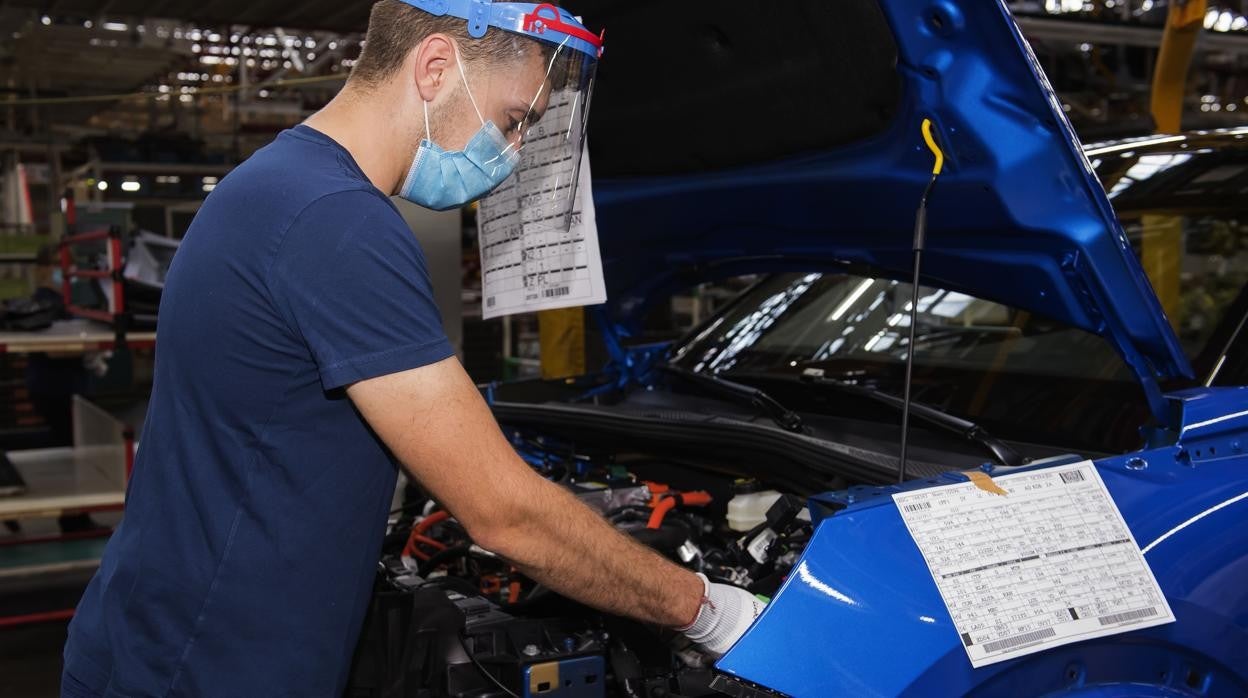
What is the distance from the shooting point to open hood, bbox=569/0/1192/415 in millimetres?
1631

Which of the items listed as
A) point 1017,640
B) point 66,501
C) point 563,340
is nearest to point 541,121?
point 1017,640

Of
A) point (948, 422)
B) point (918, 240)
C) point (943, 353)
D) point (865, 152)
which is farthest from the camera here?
point (943, 353)

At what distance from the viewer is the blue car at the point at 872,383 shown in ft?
5.05

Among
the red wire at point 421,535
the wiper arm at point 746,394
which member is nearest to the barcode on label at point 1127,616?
the wiper arm at point 746,394

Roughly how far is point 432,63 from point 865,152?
2.72 ft

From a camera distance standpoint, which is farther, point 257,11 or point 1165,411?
point 257,11

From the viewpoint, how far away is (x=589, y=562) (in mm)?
1414

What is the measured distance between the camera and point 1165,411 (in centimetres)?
178

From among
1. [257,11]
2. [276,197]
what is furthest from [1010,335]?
[257,11]

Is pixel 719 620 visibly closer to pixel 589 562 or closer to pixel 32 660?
pixel 589 562

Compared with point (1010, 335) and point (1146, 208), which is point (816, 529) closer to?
point (1010, 335)

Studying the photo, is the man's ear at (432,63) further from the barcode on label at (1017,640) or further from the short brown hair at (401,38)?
the barcode on label at (1017,640)

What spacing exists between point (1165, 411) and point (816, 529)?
0.66m

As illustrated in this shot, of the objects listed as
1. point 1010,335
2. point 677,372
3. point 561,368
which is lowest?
point 561,368
